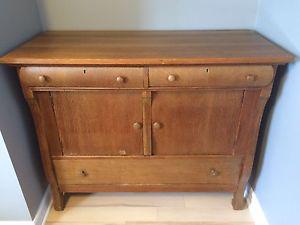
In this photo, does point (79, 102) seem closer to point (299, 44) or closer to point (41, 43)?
point (41, 43)

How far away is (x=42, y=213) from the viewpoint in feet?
4.68

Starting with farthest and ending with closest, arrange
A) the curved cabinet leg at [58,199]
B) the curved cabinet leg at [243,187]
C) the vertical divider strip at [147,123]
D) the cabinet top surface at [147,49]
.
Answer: the curved cabinet leg at [58,199]
the curved cabinet leg at [243,187]
the vertical divider strip at [147,123]
the cabinet top surface at [147,49]

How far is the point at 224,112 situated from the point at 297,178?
1.29 ft

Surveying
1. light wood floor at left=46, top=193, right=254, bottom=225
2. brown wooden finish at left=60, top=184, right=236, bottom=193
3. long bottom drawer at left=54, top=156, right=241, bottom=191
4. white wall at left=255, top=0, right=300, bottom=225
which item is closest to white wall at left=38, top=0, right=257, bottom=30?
white wall at left=255, top=0, right=300, bottom=225

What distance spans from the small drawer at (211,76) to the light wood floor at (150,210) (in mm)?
780

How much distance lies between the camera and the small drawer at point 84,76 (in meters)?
1.08

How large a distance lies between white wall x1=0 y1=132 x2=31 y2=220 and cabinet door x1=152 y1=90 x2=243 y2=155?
0.67 metres

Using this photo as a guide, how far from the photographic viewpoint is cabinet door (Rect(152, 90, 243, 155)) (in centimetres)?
116

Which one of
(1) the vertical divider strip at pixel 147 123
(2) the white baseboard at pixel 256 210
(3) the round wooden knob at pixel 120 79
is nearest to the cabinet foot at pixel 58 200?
(1) the vertical divider strip at pixel 147 123

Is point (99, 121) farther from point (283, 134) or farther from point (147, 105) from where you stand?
point (283, 134)

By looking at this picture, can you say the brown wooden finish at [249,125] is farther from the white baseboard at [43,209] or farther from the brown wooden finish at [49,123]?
the white baseboard at [43,209]

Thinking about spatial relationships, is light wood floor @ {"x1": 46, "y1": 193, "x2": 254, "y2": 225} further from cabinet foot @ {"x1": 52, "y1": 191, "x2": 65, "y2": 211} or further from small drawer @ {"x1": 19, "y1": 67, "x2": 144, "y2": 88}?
small drawer @ {"x1": 19, "y1": 67, "x2": 144, "y2": 88}

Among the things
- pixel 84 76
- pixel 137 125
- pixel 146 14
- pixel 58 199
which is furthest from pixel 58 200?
pixel 146 14

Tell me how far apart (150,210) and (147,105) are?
678mm
